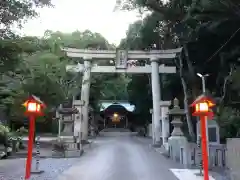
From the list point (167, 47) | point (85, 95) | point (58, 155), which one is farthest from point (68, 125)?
point (167, 47)

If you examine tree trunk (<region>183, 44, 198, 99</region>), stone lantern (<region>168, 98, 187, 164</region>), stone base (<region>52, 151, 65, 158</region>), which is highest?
tree trunk (<region>183, 44, 198, 99</region>)

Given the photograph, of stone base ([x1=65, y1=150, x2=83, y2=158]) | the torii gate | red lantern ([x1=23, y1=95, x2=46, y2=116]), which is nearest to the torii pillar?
the torii gate

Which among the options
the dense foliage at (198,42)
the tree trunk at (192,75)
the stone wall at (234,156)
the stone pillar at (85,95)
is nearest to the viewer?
the stone wall at (234,156)

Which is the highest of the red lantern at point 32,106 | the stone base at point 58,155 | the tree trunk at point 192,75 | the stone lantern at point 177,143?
the tree trunk at point 192,75

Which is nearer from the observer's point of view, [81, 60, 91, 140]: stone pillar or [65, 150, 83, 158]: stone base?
[65, 150, 83, 158]: stone base

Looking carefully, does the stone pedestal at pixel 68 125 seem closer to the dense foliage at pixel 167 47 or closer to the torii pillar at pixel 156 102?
the dense foliage at pixel 167 47

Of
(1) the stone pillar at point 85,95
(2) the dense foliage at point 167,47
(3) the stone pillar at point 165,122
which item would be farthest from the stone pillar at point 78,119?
(3) the stone pillar at point 165,122

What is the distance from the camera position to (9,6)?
27.9 ft

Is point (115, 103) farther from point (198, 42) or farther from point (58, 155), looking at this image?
point (58, 155)

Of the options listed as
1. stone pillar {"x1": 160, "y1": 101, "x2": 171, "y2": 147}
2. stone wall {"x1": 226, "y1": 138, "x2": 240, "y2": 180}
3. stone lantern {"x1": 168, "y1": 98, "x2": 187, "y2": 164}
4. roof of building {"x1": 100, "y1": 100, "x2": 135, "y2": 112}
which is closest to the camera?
stone wall {"x1": 226, "y1": 138, "x2": 240, "y2": 180}

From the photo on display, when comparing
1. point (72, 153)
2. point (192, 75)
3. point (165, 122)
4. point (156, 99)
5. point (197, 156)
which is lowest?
point (72, 153)

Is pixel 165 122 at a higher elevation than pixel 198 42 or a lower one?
lower

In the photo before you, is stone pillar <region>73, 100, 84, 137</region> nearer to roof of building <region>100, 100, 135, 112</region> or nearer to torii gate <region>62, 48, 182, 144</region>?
torii gate <region>62, 48, 182, 144</region>

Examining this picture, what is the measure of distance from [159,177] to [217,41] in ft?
42.5
